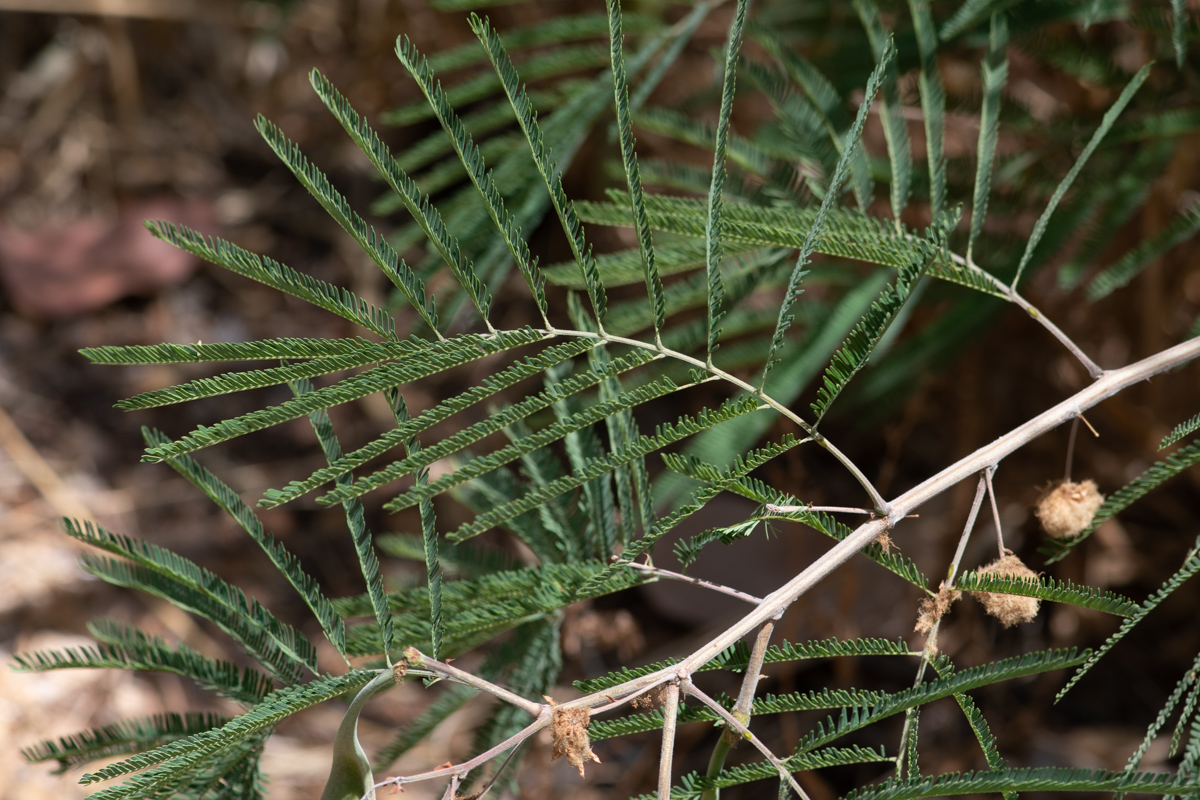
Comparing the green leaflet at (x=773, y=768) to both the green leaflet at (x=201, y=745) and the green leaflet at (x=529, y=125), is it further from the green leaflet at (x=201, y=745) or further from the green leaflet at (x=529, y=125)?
the green leaflet at (x=529, y=125)

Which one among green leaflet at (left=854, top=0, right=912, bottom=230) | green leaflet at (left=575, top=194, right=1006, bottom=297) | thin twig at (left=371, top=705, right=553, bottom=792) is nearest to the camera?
thin twig at (left=371, top=705, right=553, bottom=792)

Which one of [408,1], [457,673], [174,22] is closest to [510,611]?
[457,673]

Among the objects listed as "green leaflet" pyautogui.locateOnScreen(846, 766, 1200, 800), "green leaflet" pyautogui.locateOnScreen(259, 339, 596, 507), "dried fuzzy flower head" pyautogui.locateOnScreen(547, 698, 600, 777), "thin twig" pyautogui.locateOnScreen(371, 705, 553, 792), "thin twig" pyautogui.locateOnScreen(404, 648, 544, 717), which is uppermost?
"green leaflet" pyautogui.locateOnScreen(259, 339, 596, 507)

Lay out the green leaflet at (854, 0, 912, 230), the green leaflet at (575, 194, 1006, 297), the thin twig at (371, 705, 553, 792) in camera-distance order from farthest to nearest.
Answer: the green leaflet at (854, 0, 912, 230)
the green leaflet at (575, 194, 1006, 297)
the thin twig at (371, 705, 553, 792)

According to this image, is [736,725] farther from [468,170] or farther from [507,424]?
[468,170]

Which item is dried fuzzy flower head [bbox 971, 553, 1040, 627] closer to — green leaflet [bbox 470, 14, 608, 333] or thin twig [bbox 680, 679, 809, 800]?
thin twig [bbox 680, 679, 809, 800]

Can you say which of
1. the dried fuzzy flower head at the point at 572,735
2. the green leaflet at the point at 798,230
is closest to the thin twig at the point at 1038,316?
the green leaflet at the point at 798,230

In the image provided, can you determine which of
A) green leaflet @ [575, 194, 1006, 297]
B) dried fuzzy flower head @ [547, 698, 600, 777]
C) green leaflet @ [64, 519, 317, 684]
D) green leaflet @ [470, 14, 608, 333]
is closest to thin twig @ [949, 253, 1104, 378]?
green leaflet @ [575, 194, 1006, 297]

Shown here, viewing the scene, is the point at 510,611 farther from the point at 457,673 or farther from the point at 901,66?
the point at 901,66
